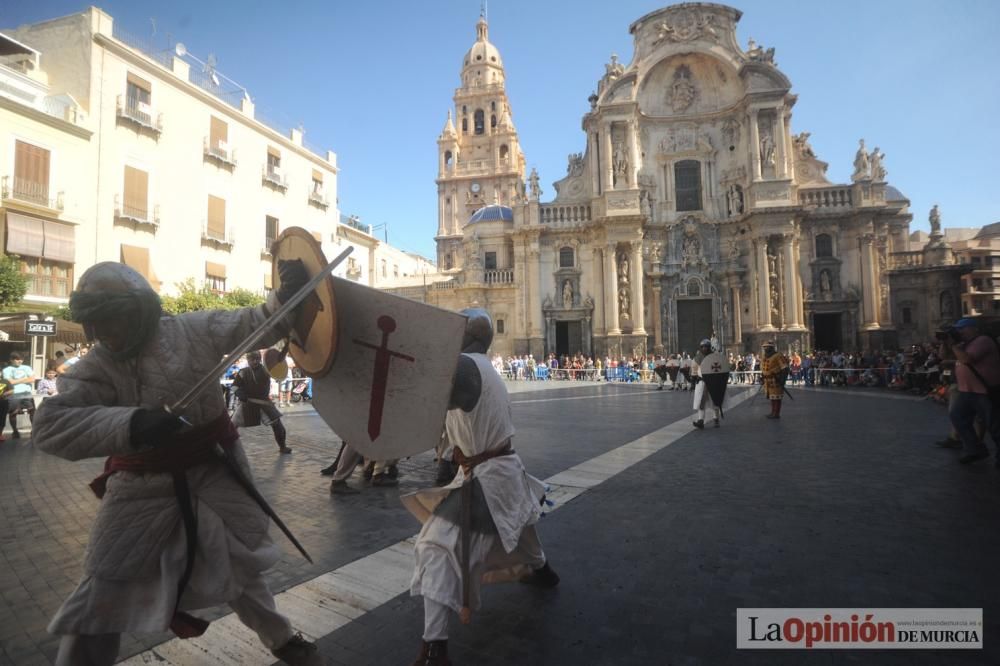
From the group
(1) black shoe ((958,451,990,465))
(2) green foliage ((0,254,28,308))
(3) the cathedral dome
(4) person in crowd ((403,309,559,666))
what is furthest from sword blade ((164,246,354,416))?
(3) the cathedral dome

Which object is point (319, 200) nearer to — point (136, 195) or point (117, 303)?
point (136, 195)

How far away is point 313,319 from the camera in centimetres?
206

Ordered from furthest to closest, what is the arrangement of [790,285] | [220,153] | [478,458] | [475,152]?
1. [475,152]
2. [790,285]
3. [220,153]
4. [478,458]

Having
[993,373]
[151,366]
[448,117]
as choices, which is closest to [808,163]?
[993,373]

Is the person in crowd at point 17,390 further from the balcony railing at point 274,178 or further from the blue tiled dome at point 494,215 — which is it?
the blue tiled dome at point 494,215

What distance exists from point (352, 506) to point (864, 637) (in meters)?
4.00

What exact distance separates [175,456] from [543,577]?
81.0 inches

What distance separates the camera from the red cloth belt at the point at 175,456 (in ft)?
6.32

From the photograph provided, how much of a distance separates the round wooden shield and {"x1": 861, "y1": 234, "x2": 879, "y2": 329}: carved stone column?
1290 inches

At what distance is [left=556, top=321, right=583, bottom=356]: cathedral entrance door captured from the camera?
31.2m

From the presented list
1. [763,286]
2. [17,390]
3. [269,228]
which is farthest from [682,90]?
[17,390]

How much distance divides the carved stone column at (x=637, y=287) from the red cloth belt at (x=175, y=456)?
28381 millimetres

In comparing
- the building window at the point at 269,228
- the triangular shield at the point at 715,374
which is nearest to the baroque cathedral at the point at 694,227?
the building window at the point at 269,228

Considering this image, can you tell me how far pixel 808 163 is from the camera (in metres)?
29.8
